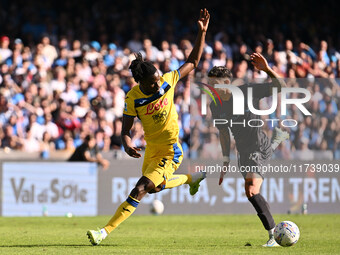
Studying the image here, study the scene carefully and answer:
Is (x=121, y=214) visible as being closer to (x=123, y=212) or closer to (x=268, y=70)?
(x=123, y=212)

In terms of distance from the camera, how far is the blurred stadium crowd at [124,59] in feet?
57.7

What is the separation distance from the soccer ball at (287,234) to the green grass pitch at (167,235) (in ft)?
0.32

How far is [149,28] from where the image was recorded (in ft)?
73.6

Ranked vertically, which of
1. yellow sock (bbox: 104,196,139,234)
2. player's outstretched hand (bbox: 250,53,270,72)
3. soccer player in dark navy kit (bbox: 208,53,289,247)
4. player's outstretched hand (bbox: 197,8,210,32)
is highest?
player's outstretched hand (bbox: 197,8,210,32)

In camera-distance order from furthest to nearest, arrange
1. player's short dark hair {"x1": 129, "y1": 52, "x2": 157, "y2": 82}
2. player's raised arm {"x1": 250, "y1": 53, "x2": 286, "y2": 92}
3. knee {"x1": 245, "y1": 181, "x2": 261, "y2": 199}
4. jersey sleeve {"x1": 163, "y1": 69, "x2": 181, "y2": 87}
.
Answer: knee {"x1": 245, "y1": 181, "x2": 261, "y2": 199} → jersey sleeve {"x1": 163, "y1": 69, "x2": 181, "y2": 87} → player's raised arm {"x1": 250, "y1": 53, "x2": 286, "y2": 92} → player's short dark hair {"x1": 129, "y1": 52, "x2": 157, "y2": 82}

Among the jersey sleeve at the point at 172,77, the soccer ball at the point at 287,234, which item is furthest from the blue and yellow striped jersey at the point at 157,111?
the soccer ball at the point at 287,234

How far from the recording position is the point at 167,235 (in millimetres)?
11602

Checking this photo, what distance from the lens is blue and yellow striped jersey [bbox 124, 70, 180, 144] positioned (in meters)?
9.20

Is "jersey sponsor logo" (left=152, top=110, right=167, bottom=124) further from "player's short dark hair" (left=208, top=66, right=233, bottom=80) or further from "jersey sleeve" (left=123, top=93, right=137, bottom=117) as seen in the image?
"player's short dark hair" (left=208, top=66, right=233, bottom=80)

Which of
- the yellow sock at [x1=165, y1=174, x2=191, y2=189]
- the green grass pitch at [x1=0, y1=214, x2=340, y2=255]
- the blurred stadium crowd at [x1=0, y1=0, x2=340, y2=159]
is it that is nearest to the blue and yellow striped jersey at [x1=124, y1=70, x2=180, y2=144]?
the yellow sock at [x1=165, y1=174, x2=191, y2=189]

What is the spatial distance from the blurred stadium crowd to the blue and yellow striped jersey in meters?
7.16

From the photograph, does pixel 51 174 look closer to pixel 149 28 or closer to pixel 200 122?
pixel 200 122

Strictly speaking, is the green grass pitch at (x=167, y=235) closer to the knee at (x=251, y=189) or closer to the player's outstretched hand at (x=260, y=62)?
the knee at (x=251, y=189)

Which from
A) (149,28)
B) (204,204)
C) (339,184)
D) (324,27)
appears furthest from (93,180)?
(324,27)
